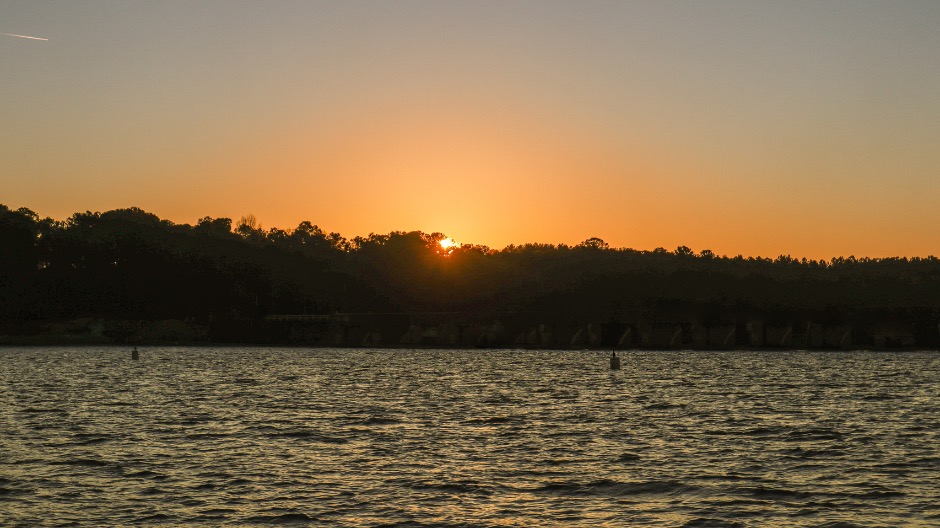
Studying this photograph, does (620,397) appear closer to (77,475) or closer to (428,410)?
(428,410)

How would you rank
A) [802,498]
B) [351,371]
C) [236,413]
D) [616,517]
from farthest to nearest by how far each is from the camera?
[351,371] < [236,413] < [802,498] < [616,517]

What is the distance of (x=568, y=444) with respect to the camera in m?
43.7

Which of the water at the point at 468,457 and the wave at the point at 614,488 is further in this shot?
the wave at the point at 614,488

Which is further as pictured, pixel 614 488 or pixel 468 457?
pixel 468 457

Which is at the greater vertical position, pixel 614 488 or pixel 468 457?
pixel 468 457

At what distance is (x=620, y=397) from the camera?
73125 millimetres

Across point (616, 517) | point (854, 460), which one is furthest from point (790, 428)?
point (616, 517)

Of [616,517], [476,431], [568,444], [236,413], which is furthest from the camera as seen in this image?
[236,413]

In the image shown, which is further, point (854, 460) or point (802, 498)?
point (854, 460)

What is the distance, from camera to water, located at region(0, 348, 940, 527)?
93.9 ft

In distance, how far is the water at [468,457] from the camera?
28.6m

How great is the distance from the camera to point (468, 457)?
129 ft

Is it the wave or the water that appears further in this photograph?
the wave

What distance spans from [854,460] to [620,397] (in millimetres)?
34322
